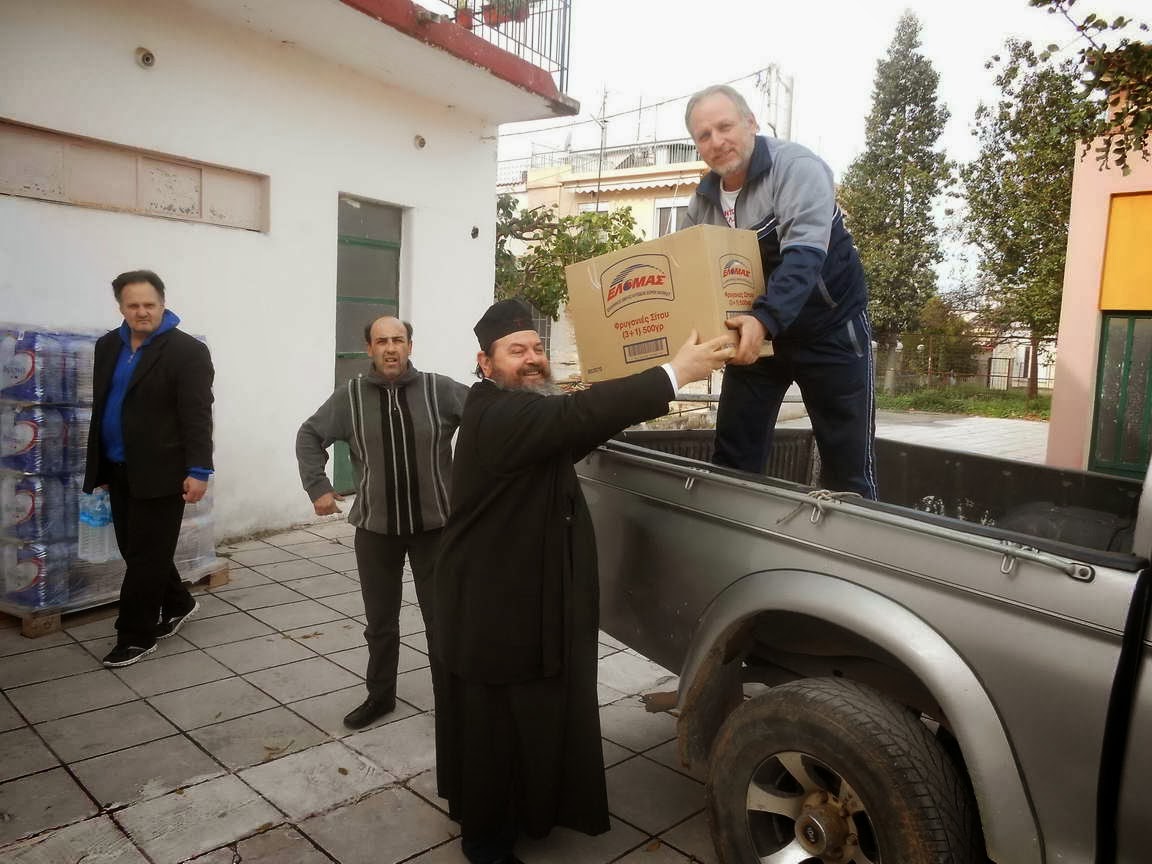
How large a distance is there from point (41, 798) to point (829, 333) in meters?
3.33

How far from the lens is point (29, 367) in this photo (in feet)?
15.1

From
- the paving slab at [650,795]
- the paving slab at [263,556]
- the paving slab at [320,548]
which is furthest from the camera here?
the paving slab at [320,548]

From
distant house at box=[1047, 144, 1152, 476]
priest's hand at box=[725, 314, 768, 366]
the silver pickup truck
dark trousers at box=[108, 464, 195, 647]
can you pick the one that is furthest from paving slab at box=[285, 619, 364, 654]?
distant house at box=[1047, 144, 1152, 476]

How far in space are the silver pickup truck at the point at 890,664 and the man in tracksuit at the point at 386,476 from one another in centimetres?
104

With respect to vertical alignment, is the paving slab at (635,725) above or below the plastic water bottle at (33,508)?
below

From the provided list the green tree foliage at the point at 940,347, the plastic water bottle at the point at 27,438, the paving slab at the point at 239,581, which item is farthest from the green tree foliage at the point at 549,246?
the green tree foliage at the point at 940,347

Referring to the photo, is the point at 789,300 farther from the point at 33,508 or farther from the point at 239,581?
the point at 239,581

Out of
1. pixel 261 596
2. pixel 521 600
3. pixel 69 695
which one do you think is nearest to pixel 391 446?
pixel 521 600

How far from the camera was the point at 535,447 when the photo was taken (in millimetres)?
2535

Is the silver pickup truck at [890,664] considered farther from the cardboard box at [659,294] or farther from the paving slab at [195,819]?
the paving slab at [195,819]

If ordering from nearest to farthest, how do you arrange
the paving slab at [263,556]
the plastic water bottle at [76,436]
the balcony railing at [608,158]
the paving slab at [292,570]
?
the plastic water bottle at [76,436]
the paving slab at [292,570]
the paving slab at [263,556]
the balcony railing at [608,158]

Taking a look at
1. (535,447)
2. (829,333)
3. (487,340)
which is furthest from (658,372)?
(829,333)

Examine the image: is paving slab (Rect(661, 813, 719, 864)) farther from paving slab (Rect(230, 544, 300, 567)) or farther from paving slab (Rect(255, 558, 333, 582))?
paving slab (Rect(230, 544, 300, 567))

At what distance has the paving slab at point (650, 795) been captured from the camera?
123 inches
